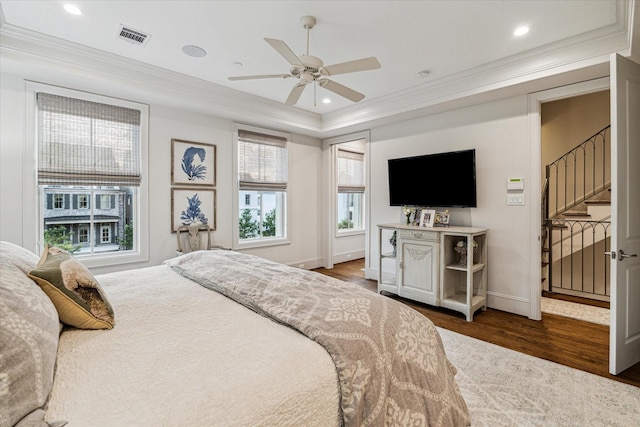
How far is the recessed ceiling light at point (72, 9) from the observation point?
7.77ft

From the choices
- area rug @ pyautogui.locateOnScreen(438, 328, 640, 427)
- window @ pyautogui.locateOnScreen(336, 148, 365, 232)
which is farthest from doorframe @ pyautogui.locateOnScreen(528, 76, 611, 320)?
window @ pyautogui.locateOnScreen(336, 148, 365, 232)

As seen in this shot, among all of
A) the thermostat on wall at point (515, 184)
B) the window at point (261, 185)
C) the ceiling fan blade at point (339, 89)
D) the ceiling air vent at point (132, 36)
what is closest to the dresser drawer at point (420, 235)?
the thermostat on wall at point (515, 184)

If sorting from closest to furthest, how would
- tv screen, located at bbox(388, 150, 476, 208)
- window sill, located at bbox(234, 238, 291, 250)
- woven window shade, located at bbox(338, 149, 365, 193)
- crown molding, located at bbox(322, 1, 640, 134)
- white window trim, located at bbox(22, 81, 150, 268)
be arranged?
crown molding, located at bbox(322, 1, 640, 134)
white window trim, located at bbox(22, 81, 150, 268)
tv screen, located at bbox(388, 150, 476, 208)
window sill, located at bbox(234, 238, 291, 250)
woven window shade, located at bbox(338, 149, 365, 193)

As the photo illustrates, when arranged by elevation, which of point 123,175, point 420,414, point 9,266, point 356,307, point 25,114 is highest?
point 25,114

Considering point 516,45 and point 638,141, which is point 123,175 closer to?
point 516,45

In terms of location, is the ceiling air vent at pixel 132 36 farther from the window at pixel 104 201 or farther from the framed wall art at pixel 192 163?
the window at pixel 104 201

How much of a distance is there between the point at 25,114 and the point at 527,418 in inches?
194

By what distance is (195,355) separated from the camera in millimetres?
1072

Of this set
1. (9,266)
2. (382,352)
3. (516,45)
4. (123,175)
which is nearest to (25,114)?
(123,175)

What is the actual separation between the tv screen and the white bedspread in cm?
324

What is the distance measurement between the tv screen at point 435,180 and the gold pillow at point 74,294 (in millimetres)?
3709

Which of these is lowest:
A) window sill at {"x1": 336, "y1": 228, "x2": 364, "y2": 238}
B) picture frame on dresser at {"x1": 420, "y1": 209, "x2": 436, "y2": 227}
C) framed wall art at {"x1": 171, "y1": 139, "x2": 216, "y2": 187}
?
window sill at {"x1": 336, "y1": 228, "x2": 364, "y2": 238}

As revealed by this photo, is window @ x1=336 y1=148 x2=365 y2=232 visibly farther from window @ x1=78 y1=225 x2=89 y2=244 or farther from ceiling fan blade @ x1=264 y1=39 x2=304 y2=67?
window @ x1=78 y1=225 x2=89 y2=244

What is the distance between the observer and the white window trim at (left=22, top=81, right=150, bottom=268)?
3.07m
